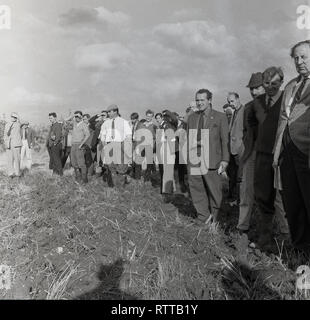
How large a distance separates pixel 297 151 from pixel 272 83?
3.85 feet

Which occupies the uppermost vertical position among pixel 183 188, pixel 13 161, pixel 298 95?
pixel 298 95

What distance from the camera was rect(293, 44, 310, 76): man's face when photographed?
408 cm

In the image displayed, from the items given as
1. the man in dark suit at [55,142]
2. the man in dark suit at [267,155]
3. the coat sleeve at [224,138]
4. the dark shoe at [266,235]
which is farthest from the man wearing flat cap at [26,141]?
the dark shoe at [266,235]

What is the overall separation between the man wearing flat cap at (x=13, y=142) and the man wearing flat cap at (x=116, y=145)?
10.5 ft

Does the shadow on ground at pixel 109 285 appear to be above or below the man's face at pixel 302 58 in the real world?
below

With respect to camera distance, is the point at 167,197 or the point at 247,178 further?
the point at 167,197

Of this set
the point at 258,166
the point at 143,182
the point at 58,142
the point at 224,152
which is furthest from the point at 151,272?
the point at 58,142

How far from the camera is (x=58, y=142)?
40.4 feet

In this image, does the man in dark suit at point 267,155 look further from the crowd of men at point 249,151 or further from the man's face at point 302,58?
the man's face at point 302,58

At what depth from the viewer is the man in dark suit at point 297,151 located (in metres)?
4.23

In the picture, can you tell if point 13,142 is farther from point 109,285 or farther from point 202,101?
point 109,285

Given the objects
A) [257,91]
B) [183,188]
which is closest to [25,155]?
[183,188]

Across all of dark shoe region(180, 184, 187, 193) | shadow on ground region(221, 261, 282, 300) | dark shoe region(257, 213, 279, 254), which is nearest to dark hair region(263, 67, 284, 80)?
dark shoe region(257, 213, 279, 254)

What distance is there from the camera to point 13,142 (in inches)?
469
